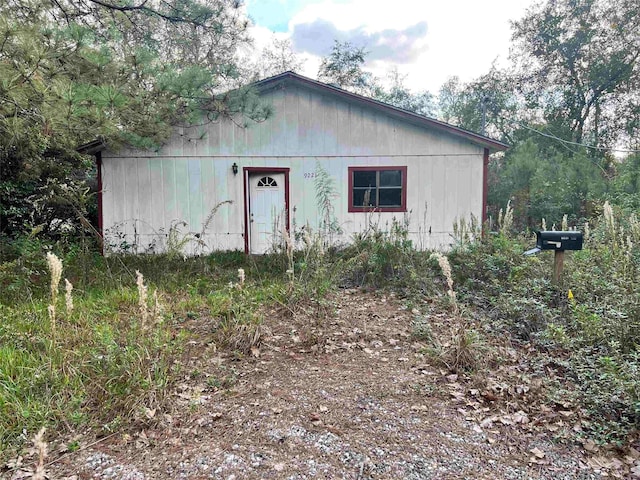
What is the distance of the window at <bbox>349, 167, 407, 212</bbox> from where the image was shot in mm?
8156

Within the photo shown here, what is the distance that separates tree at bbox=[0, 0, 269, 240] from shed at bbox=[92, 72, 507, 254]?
91 cm

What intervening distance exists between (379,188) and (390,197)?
288 millimetres

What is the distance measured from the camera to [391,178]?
8195 millimetres

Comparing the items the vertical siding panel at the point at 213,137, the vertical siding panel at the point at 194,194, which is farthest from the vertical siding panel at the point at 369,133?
the vertical siding panel at the point at 194,194

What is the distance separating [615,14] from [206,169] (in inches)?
677

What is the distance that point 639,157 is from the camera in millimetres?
11773

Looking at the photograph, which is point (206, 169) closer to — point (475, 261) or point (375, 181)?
point (375, 181)

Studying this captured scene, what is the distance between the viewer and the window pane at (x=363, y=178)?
8172mm

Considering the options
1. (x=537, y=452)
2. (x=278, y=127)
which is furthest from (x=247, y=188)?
(x=537, y=452)

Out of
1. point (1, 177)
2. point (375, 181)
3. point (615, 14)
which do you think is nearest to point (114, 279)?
point (1, 177)

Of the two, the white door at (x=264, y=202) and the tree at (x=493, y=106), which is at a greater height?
the tree at (x=493, y=106)

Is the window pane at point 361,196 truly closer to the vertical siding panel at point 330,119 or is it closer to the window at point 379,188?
the window at point 379,188

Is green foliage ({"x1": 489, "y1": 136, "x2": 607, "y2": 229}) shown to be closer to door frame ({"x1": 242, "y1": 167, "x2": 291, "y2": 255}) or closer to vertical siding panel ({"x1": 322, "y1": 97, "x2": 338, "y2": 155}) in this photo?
vertical siding panel ({"x1": 322, "y1": 97, "x2": 338, "y2": 155})

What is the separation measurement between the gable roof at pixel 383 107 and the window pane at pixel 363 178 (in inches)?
48.4
